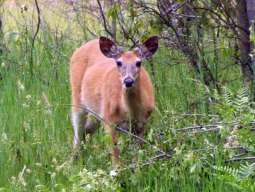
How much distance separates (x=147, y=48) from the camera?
23.6 feet

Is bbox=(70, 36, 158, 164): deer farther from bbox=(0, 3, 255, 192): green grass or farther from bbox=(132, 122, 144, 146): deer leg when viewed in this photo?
bbox=(0, 3, 255, 192): green grass

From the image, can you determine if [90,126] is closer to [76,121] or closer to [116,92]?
[76,121]

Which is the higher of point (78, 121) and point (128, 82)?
point (128, 82)

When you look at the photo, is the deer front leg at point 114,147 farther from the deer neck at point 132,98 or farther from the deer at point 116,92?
the deer neck at point 132,98

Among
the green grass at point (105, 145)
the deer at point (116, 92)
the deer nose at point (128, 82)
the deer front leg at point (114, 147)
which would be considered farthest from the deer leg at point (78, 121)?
the deer nose at point (128, 82)

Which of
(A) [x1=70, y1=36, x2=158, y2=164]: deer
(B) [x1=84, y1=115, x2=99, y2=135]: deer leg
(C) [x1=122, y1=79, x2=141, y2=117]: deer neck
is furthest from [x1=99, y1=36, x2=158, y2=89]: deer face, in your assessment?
(B) [x1=84, y1=115, x2=99, y2=135]: deer leg

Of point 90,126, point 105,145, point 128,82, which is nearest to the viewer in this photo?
point 105,145

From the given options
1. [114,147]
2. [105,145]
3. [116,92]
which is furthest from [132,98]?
[114,147]

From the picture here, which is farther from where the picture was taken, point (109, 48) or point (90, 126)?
point (90, 126)

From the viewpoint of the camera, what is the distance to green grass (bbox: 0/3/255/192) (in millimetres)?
5105

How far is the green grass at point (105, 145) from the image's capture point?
5105 millimetres

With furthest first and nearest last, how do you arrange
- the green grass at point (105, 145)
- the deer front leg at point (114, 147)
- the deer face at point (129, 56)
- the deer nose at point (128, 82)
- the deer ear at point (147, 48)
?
the deer ear at point (147, 48), the deer face at point (129, 56), the deer nose at point (128, 82), the deer front leg at point (114, 147), the green grass at point (105, 145)

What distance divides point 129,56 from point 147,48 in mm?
283

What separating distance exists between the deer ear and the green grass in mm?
462
